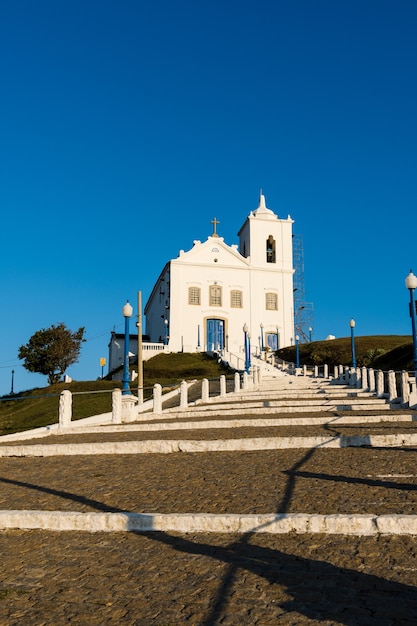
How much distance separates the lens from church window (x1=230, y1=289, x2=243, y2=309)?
5766 centimetres

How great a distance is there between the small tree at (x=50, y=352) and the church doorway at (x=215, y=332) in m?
13.9

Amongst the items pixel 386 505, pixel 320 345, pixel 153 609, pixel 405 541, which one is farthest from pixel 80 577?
pixel 320 345

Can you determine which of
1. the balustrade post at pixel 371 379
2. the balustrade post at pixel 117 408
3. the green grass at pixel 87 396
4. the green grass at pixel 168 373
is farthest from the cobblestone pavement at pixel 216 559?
the balustrade post at pixel 371 379

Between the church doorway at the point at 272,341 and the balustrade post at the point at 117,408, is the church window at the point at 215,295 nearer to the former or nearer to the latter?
the church doorway at the point at 272,341

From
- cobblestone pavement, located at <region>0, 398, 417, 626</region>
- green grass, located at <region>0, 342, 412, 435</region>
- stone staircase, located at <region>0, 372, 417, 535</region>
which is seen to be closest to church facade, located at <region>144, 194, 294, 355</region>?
green grass, located at <region>0, 342, 412, 435</region>

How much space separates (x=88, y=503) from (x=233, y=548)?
7.40ft

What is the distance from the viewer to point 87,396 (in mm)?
29547

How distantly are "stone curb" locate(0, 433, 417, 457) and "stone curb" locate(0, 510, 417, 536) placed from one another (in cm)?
436

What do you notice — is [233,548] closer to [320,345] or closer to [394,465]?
[394,465]

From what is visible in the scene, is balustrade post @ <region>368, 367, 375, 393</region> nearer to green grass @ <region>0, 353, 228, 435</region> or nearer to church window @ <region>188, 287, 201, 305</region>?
green grass @ <region>0, 353, 228, 435</region>

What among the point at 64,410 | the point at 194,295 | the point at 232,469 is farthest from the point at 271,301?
the point at 232,469

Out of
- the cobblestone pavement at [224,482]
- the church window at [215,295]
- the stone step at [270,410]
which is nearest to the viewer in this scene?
the cobblestone pavement at [224,482]

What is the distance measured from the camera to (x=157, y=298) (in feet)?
219

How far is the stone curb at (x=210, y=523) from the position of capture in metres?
4.76
